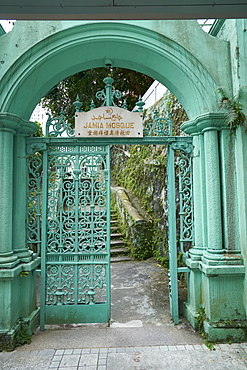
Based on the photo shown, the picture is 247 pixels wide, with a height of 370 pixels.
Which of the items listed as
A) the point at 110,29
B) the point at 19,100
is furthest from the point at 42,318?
the point at 110,29

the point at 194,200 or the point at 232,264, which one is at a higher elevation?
the point at 194,200

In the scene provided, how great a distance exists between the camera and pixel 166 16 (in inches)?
61.0

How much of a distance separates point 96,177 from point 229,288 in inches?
90.1

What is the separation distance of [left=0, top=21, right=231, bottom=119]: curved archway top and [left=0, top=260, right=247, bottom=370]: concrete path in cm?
295

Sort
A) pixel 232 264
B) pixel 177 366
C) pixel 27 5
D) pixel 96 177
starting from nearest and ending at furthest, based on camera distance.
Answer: pixel 27 5, pixel 177 366, pixel 232 264, pixel 96 177

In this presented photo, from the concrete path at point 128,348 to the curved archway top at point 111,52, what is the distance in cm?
295

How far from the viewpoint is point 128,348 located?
310cm

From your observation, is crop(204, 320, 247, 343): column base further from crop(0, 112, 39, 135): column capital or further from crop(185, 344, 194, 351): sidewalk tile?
crop(0, 112, 39, 135): column capital

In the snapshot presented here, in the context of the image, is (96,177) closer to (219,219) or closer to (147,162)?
(219,219)

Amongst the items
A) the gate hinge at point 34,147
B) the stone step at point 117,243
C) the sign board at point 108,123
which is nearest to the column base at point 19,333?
the gate hinge at point 34,147

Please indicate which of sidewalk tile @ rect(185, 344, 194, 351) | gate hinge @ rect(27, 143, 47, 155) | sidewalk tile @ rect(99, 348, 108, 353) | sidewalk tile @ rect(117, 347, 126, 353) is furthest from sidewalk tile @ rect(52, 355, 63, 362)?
gate hinge @ rect(27, 143, 47, 155)

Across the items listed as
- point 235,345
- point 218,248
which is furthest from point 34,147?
point 235,345

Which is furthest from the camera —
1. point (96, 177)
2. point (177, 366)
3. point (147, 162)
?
point (147, 162)

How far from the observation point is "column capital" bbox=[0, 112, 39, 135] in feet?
10.8
